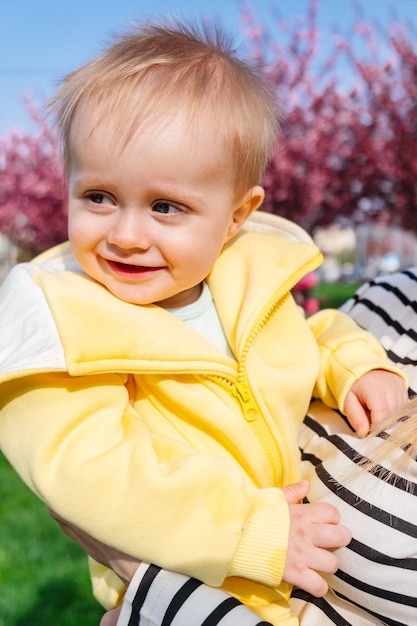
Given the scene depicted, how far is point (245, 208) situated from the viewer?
1.66 meters

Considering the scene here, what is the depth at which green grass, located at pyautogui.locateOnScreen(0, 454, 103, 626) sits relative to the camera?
3219mm

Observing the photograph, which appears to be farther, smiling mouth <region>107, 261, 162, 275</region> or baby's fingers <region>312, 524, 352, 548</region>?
smiling mouth <region>107, 261, 162, 275</region>

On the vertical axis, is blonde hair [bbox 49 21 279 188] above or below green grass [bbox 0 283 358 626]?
above

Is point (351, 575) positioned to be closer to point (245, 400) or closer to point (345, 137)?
point (245, 400)

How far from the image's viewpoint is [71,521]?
4.19 feet

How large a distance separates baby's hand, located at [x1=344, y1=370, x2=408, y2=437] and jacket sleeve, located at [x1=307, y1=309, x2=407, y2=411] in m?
0.01

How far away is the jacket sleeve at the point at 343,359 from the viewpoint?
1.63m

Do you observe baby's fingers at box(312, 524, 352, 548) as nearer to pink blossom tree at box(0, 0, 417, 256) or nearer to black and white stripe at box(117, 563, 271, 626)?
black and white stripe at box(117, 563, 271, 626)

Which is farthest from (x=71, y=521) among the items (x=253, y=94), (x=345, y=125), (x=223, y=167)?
(x=345, y=125)

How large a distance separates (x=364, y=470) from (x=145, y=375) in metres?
0.46

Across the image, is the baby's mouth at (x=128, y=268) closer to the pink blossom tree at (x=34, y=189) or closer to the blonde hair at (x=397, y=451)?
the blonde hair at (x=397, y=451)

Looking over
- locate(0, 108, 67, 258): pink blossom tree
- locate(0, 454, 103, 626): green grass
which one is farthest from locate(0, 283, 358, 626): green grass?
locate(0, 108, 67, 258): pink blossom tree

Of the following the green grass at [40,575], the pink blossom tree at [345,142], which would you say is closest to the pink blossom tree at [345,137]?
the pink blossom tree at [345,142]

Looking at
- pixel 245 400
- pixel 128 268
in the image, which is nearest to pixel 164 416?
pixel 245 400
